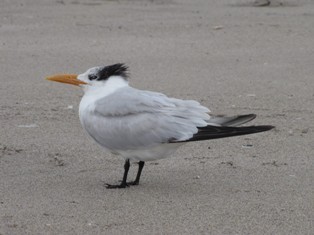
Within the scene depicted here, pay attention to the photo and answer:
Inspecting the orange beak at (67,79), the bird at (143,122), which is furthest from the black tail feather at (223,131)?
the orange beak at (67,79)

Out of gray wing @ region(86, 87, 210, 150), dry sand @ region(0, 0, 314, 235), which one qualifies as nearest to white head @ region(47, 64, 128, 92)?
gray wing @ region(86, 87, 210, 150)

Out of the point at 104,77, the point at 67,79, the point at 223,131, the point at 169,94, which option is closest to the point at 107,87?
the point at 104,77

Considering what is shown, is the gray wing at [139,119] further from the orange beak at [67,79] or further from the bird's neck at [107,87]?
the orange beak at [67,79]

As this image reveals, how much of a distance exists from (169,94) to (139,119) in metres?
2.69

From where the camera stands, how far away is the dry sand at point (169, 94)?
4.52 meters

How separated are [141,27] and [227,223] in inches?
258

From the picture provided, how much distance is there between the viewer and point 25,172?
529 cm

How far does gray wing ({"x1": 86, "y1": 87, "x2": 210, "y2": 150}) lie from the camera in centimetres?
493

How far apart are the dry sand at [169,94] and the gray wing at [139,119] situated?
300 mm

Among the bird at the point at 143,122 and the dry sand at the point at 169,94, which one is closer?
the dry sand at the point at 169,94

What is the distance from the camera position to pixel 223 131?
4797 millimetres

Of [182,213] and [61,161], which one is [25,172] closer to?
[61,161]

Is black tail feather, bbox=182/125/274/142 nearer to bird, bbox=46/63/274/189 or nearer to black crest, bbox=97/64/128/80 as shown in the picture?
bird, bbox=46/63/274/189

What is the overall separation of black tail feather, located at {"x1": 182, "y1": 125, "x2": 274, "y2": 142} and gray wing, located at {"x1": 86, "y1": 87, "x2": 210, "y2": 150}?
0.08 meters
